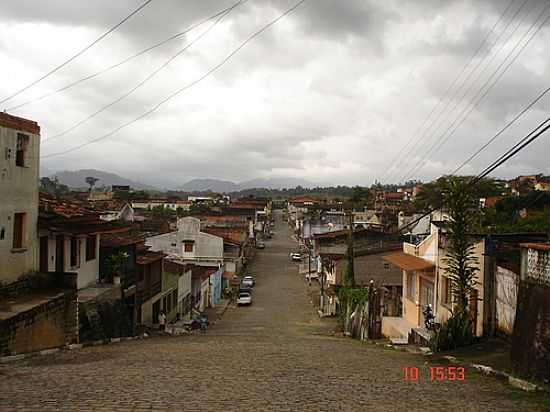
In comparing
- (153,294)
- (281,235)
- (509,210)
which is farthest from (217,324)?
(281,235)

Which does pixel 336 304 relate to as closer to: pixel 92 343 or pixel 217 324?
pixel 217 324

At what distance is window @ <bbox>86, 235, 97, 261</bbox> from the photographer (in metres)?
22.7

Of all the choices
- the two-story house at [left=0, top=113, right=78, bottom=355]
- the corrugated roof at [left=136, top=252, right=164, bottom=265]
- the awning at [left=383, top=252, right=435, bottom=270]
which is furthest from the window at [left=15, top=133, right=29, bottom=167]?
the awning at [left=383, top=252, right=435, bottom=270]

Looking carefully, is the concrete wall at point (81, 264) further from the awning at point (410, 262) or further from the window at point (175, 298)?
the awning at point (410, 262)

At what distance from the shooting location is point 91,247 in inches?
909

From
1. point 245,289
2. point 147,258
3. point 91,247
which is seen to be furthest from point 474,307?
point 245,289

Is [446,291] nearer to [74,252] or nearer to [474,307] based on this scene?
[474,307]

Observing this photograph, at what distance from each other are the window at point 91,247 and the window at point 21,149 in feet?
19.1

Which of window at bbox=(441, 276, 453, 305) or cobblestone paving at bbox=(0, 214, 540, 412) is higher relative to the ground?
window at bbox=(441, 276, 453, 305)

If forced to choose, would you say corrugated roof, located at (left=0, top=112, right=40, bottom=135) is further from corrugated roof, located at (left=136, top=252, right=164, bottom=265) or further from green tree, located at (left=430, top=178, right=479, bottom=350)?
green tree, located at (left=430, top=178, right=479, bottom=350)
